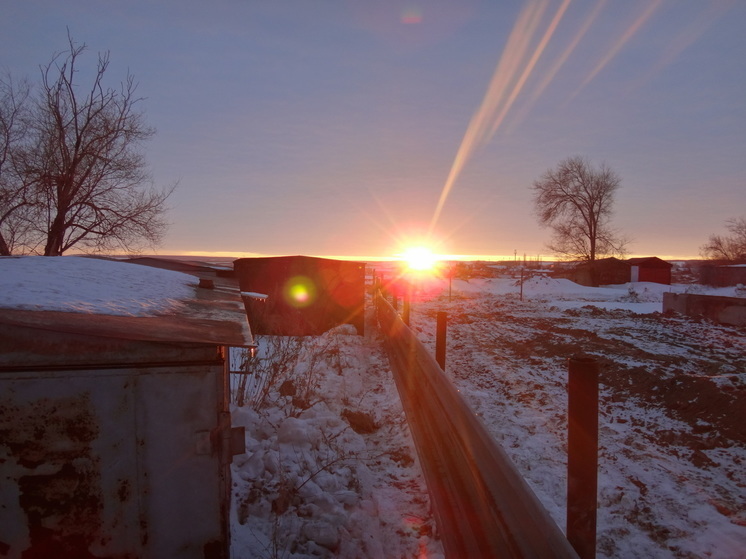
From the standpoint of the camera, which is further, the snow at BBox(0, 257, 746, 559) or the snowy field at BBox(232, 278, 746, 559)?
the snowy field at BBox(232, 278, 746, 559)

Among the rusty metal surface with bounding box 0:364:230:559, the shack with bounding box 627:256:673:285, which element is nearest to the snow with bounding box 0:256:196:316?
the rusty metal surface with bounding box 0:364:230:559

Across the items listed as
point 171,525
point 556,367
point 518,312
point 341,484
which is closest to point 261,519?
point 341,484

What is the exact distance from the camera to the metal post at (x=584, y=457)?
7.93 feet

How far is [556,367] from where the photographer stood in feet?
29.9

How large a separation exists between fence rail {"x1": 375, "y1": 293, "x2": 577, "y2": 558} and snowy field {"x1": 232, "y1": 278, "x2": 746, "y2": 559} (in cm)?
43

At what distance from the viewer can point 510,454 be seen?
4883mm

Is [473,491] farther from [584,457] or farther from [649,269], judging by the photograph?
[649,269]

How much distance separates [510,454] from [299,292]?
11.1m

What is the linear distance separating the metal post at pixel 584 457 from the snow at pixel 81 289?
8.58 ft

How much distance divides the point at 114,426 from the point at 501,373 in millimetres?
7503

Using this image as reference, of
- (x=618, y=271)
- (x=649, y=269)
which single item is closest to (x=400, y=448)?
(x=618, y=271)

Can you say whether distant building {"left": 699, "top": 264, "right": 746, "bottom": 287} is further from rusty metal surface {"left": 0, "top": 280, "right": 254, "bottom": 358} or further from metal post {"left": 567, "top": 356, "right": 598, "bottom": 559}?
rusty metal surface {"left": 0, "top": 280, "right": 254, "bottom": 358}

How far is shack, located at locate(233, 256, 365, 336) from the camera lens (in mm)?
14680

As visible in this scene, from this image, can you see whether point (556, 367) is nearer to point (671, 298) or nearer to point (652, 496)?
point (652, 496)
